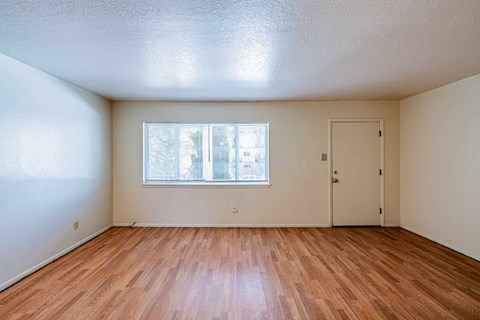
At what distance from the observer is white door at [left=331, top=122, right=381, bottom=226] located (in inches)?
182

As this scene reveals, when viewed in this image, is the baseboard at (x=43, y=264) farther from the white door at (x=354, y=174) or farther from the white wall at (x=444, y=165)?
the white wall at (x=444, y=165)

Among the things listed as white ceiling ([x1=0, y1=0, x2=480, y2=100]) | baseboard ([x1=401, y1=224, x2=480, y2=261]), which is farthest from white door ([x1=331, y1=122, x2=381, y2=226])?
→ white ceiling ([x1=0, y1=0, x2=480, y2=100])

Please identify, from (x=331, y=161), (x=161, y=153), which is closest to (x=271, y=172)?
(x=331, y=161)

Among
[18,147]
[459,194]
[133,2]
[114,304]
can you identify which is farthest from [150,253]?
[459,194]

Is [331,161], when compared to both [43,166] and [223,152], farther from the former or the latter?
[43,166]

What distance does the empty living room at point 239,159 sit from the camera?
6.63 feet

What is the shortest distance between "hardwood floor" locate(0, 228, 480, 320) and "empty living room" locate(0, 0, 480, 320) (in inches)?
1.0

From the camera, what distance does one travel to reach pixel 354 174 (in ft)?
15.2

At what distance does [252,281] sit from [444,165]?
331cm

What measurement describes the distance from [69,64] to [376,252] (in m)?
4.51

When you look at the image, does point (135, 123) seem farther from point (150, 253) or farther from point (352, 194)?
point (352, 194)

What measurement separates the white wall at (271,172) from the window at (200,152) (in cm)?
14

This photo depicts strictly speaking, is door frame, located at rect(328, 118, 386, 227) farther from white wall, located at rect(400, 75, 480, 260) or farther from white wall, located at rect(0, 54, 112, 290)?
white wall, located at rect(0, 54, 112, 290)

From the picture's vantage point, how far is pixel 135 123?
4.64 meters
